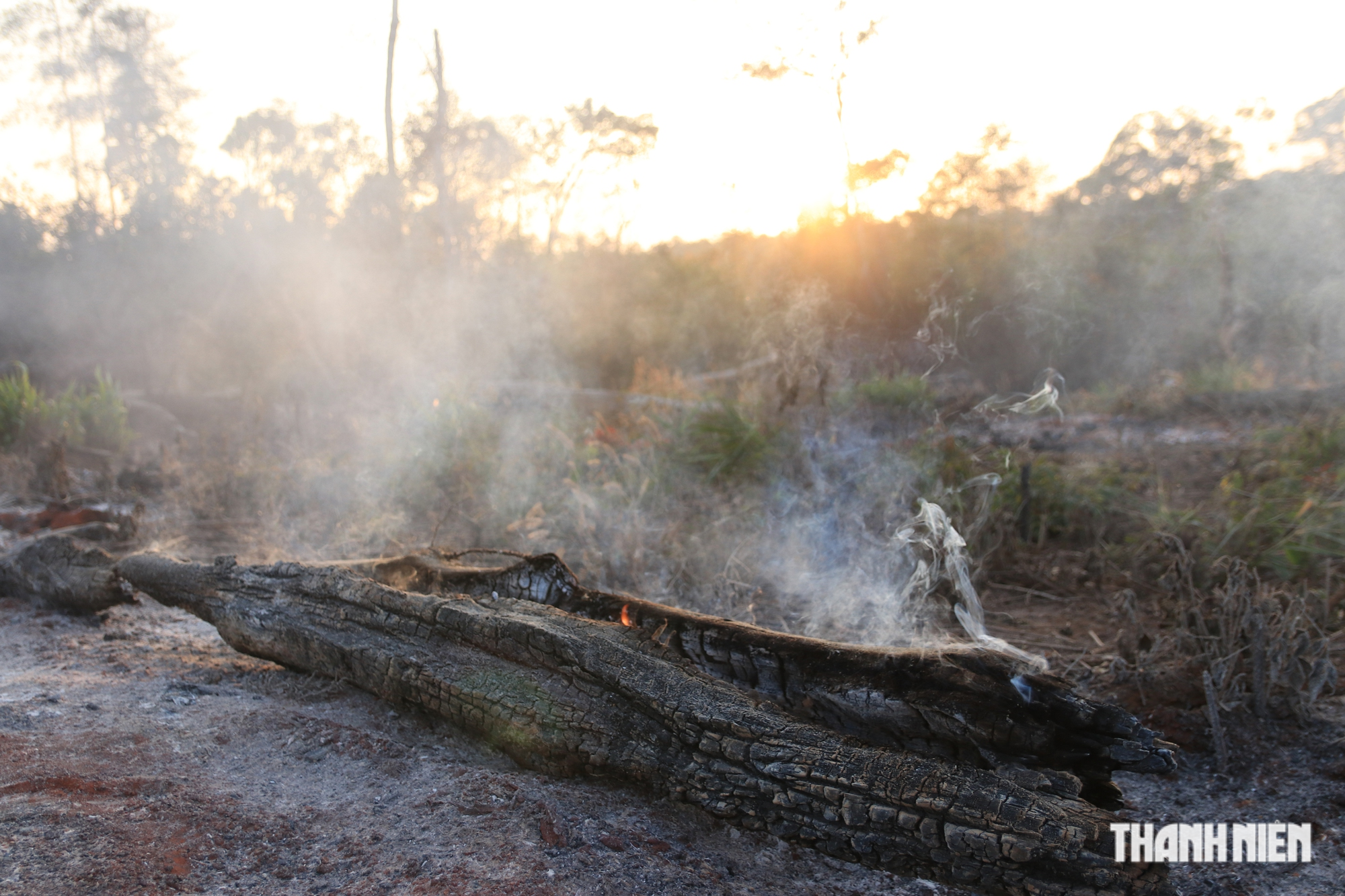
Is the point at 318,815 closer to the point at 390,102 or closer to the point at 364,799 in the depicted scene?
the point at 364,799

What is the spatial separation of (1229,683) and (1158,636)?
27 cm

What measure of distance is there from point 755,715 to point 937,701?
0.38 meters

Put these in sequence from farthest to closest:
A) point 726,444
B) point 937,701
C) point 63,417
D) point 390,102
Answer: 1. point 390,102
2. point 63,417
3. point 726,444
4. point 937,701

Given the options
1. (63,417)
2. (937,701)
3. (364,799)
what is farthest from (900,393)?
(63,417)

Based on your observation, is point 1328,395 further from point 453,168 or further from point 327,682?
point 453,168

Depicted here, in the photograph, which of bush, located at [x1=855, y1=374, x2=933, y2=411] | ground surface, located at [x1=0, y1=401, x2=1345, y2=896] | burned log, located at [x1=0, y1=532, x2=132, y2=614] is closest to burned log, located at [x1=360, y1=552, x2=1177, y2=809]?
ground surface, located at [x1=0, y1=401, x2=1345, y2=896]

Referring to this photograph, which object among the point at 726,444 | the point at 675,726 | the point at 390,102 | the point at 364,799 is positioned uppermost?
the point at 390,102

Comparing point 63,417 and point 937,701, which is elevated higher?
point 63,417

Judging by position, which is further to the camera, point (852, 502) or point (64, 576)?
point (852, 502)

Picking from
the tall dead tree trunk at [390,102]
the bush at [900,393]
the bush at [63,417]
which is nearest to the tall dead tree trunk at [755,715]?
the bush at [900,393]

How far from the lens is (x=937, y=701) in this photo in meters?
1.56

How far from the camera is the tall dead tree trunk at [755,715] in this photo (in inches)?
53.4

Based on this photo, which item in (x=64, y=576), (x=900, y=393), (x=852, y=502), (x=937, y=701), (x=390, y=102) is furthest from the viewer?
(x=390, y=102)

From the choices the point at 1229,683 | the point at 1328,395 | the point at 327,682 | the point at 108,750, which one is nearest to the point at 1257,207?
the point at 1328,395
